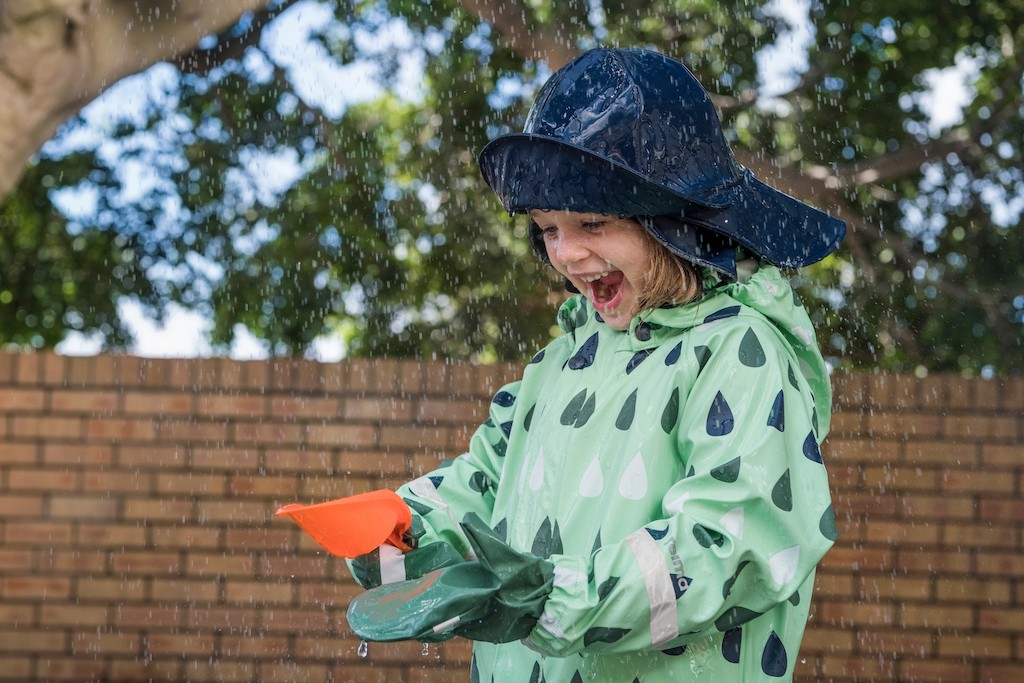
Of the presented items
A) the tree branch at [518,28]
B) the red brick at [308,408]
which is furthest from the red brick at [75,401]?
the tree branch at [518,28]

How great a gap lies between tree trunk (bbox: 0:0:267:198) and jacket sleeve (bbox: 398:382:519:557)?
3.10 m

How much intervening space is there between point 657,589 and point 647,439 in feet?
0.85

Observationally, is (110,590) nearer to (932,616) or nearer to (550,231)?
(932,616)

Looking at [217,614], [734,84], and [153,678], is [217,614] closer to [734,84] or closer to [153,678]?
[153,678]

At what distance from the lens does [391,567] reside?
1575 mm

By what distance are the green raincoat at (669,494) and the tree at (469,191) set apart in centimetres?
426

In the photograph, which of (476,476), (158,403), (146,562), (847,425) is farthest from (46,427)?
(476,476)

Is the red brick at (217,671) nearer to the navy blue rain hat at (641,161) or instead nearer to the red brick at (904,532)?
the red brick at (904,532)

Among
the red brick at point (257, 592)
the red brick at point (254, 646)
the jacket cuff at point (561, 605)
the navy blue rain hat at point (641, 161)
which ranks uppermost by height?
the navy blue rain hat at point (641, 161)

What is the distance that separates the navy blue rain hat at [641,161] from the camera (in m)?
1.58

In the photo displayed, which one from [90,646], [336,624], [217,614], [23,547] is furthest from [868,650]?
[23,547]

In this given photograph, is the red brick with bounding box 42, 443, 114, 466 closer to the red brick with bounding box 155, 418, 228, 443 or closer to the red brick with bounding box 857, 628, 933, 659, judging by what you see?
the red brick with bounding box 155, 418, 228, 443

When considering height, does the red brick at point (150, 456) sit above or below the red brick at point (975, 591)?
above

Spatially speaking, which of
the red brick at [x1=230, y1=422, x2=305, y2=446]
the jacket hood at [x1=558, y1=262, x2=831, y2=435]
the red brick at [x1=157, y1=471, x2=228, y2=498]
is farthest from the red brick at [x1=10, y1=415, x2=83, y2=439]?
the jacket hood at [x1=558, y1=262, x2=831, y2=435]
